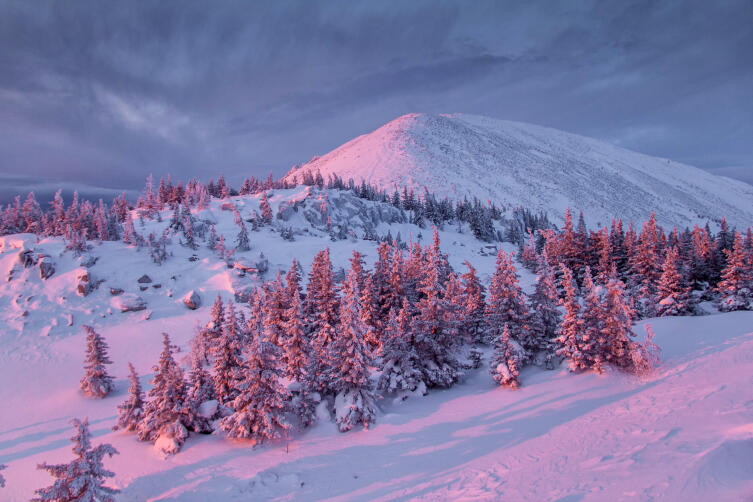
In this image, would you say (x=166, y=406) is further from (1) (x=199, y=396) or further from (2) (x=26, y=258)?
(2) (x=26, y=258)

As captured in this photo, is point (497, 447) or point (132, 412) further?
point (132, 412)

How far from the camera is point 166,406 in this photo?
703 inches

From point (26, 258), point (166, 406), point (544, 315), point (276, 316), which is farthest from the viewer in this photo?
point (26, 258)

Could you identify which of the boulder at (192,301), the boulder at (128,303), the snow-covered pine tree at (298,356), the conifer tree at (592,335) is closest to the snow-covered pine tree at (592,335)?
the conifer tree at (592,335)

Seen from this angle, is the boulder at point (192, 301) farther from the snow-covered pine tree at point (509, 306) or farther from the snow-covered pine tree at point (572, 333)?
the snow-covered pine tree at point (572, 333)

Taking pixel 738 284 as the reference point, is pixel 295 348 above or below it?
above

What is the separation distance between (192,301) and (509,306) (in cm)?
3363

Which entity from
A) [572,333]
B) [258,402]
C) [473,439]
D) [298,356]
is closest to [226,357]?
[298,356]

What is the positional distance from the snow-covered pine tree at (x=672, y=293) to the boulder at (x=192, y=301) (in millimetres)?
47250

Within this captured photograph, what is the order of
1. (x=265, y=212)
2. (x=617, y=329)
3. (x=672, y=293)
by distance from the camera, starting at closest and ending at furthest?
(x=617, y=329)
(x=672, y=293)
(x=265, y=212)

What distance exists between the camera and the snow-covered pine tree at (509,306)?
80.8ft

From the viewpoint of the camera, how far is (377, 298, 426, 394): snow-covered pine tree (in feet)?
73.1

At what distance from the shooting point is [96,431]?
21.3 metres

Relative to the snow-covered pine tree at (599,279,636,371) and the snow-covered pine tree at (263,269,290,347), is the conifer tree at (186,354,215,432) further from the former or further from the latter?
the snow-covered pine tree at (599,279,636,371)
